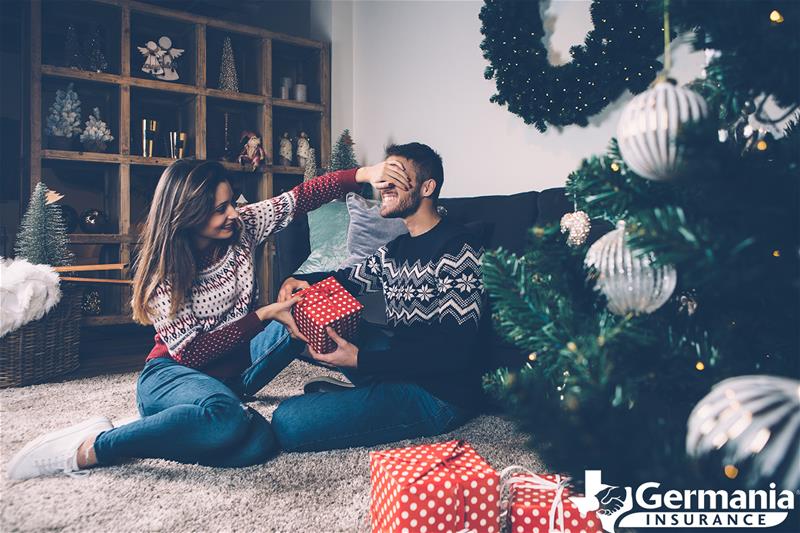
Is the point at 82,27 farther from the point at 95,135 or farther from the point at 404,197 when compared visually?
the point at 404,197

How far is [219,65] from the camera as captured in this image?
4184 mm

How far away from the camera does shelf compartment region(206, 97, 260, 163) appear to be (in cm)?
404

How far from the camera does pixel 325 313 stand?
157 centimetres

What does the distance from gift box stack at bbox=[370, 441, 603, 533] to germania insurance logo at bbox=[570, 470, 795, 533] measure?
24 cm

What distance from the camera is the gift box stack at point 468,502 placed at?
98 centimetres

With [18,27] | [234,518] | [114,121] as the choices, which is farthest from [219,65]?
[234,518]

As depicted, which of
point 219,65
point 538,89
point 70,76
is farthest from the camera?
point 219,65

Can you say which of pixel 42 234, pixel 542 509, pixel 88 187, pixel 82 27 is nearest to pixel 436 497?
pixel 542 509

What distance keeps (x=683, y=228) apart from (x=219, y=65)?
4153mm

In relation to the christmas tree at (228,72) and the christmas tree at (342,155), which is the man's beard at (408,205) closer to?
the christmas tree at (342,155)

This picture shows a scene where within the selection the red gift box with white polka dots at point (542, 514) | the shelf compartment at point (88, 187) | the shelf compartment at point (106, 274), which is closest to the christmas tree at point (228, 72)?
the shelf compartment at point (88, 187)

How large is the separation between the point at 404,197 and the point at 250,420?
2.62 feet

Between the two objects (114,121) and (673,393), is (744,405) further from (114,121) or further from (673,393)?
(114,121)

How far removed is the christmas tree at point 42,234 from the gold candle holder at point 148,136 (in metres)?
1.09
